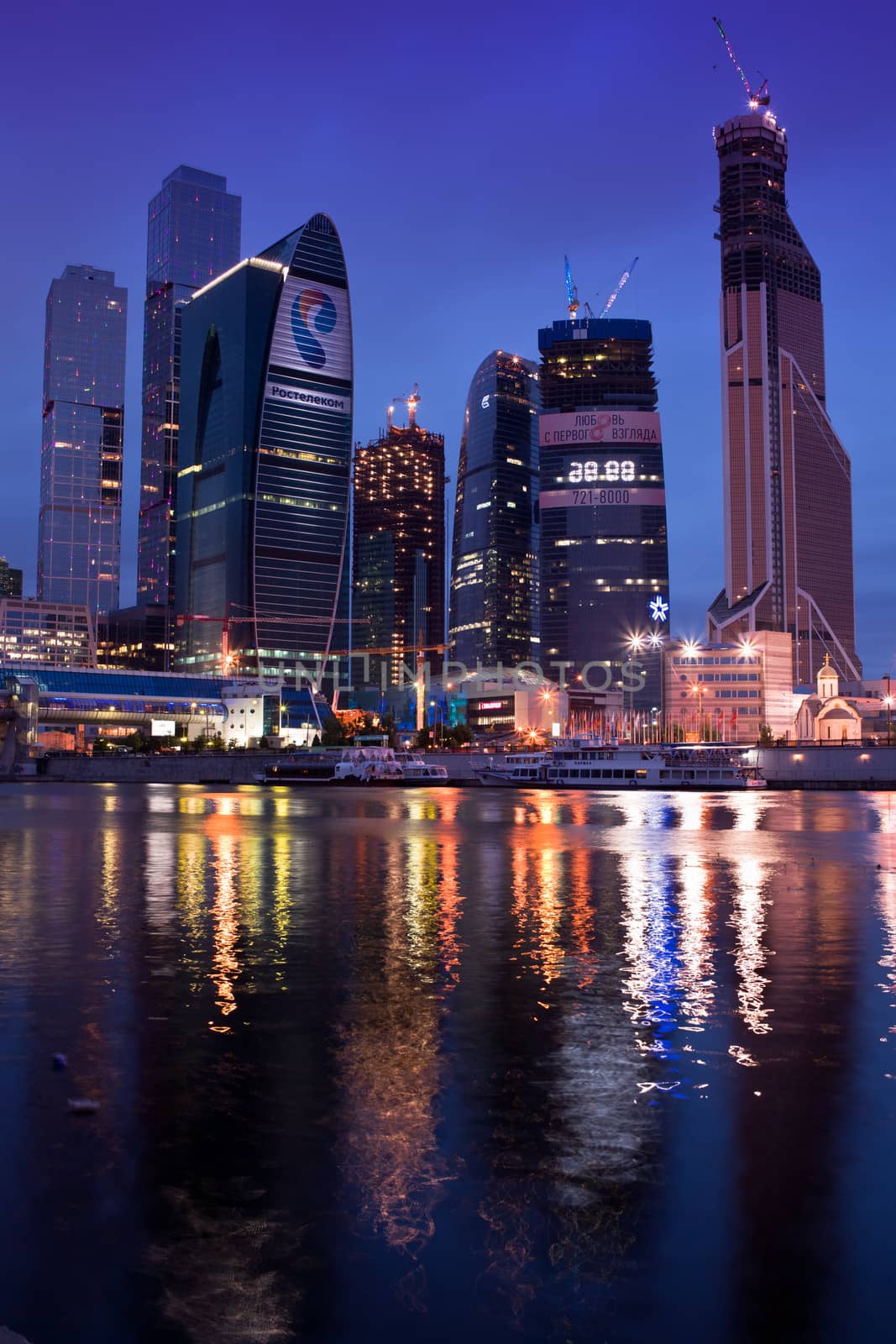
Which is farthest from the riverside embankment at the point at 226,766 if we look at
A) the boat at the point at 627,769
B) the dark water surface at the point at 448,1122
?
the dark water surface at the point at 448,1122

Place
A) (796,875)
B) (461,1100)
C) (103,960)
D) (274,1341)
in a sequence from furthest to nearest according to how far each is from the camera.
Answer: (796,875) < (103,960) < (461,1100) < (274,1341)

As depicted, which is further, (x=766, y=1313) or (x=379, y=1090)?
(x=379, y=1090)

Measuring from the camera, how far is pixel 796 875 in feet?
134

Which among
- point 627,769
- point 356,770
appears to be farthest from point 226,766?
point 627,769

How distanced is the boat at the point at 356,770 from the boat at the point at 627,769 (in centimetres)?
1052

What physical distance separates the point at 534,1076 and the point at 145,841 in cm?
4529

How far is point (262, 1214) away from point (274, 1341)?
2.11 metres

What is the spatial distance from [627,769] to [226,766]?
239ft

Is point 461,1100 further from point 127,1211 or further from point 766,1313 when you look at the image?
point 766,1313

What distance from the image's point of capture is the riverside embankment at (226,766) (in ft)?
528

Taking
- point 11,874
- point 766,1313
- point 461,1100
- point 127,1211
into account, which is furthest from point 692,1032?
point 11,874

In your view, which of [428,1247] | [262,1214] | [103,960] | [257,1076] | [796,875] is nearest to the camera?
[428,1247]

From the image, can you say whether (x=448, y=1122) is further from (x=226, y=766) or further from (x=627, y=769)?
(x=226, y=766)

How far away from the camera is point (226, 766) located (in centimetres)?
18512
